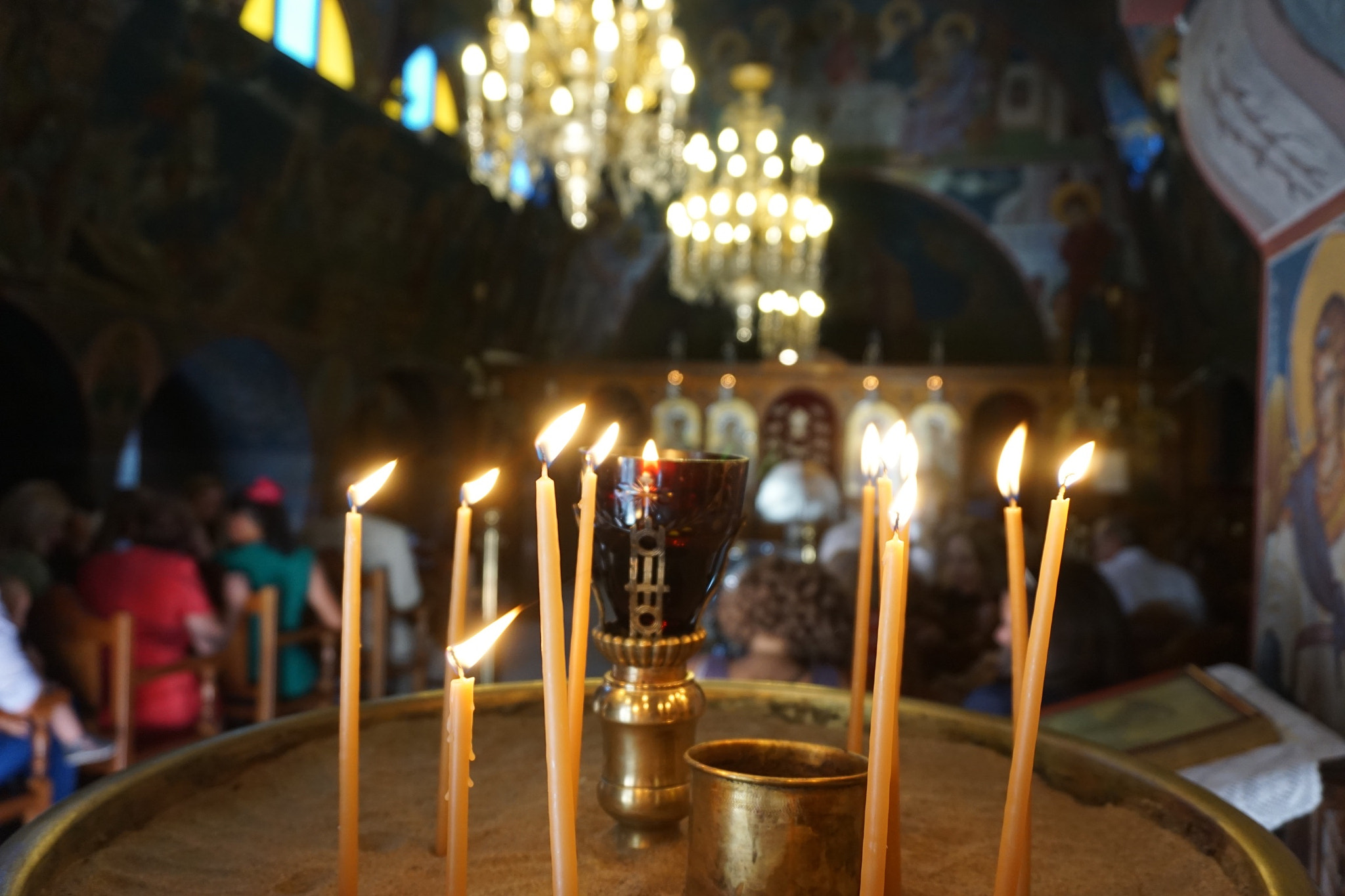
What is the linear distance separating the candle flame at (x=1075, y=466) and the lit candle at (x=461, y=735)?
418mm

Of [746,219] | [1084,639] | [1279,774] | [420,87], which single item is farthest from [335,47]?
[1279,774]

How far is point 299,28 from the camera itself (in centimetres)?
856

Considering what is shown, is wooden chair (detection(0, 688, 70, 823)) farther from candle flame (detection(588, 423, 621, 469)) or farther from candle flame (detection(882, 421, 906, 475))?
candle flame (detection(882, 421, 906, 475))

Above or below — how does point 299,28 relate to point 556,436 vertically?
above

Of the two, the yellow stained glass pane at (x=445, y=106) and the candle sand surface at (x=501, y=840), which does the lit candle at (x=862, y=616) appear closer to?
the candle sand surface at (x=501, y=840)

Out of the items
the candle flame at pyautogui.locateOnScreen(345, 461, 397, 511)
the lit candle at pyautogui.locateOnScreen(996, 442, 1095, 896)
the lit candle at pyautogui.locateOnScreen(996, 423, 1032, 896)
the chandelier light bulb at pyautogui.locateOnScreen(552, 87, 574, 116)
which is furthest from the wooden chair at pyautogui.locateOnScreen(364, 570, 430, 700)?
the lit candle at pyautogui.locateOnScreen(996, 442, 1095, 896)

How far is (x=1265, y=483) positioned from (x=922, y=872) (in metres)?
2.36

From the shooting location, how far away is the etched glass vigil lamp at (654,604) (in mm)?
1116

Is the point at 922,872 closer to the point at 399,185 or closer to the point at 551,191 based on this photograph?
the point at 399,185

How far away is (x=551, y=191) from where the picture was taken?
12.7 meters

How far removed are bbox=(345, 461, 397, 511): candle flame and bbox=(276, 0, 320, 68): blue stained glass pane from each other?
809cm

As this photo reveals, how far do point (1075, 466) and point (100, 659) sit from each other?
155 inches

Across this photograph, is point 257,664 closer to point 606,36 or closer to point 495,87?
point 495,87

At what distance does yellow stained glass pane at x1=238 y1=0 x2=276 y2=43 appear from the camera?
7.77 metres
